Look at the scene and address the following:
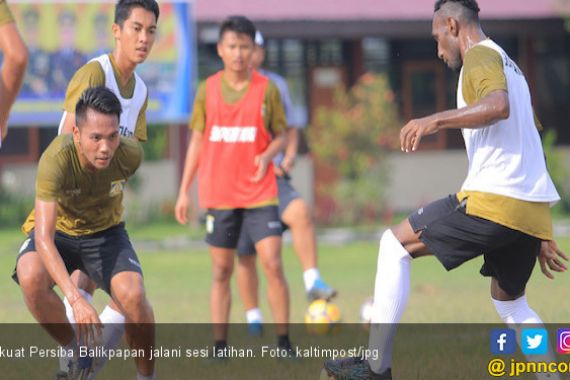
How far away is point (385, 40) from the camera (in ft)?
89.0

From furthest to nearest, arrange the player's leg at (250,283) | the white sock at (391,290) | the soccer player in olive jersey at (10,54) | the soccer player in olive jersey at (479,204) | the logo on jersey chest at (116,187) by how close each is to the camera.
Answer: the player's leg at (250,283) → the logo on jersey chest at (116,187) → the white sock at (391,290) → the soccer player in olive jersey at (479,204) → the soccer player in olive jersey at (10,54)

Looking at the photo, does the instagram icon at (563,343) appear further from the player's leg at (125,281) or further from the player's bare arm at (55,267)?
the player's bare arm at (55,267)

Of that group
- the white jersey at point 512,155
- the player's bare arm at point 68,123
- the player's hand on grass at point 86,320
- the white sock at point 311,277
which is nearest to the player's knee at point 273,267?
the white sock at point 311,277

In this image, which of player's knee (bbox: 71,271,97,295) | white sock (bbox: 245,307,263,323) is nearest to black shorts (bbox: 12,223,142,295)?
player's knee (bbox: 71,271,97,295)

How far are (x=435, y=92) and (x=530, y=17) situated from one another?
2557 mm

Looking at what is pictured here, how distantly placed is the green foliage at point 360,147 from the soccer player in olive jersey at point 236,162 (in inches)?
525

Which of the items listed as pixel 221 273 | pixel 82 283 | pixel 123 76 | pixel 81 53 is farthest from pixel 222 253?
pixel 81 53

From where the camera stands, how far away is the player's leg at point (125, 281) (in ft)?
23.9

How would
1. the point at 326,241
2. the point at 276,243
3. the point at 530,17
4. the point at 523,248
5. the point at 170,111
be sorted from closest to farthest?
the point at 523,248
the point at 276,243
the point at 326,241
the point at 170,111
the point at 530,17

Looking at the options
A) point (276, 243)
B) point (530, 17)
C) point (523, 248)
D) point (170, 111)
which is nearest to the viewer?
point (523, 248)

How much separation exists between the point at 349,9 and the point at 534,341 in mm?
18991

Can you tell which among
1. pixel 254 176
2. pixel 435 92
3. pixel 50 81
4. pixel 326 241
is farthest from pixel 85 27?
pixel 254 176

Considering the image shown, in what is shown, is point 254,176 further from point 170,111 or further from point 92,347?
point 170,111

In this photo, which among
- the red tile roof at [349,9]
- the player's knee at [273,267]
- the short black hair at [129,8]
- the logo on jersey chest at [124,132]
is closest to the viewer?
the logo on jersey chest at [124,132]
